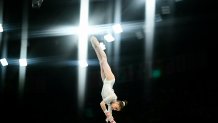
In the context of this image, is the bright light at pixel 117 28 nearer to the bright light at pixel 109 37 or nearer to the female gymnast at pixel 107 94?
the bright light at pixel 109 37

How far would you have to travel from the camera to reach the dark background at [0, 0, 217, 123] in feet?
23.7

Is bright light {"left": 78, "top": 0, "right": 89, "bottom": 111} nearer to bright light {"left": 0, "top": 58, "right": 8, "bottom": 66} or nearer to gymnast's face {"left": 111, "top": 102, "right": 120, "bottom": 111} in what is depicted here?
bright light {"left": 0, "top": 58, "right": 8, "bottom": 66}

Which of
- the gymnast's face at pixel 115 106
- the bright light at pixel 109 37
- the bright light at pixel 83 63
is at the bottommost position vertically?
the gymnast's face at pixel 115 106

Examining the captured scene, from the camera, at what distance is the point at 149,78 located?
780 cm

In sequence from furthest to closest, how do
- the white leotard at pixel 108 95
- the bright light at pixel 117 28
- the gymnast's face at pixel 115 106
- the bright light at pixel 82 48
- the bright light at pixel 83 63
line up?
the bright light at pixel 83 63 → the bright light at pixel 117 28 → the bright light at pixel 82 48 → the white leotard at pixel 108 95 → the gymnast's face at pixel 115 106

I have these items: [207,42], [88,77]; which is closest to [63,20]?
[88,77]

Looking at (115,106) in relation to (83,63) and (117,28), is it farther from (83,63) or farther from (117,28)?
(83,63)


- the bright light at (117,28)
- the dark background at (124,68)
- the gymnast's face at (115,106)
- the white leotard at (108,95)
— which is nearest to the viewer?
the gymnast's face at (115,106)

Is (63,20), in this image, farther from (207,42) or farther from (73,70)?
(207,42)

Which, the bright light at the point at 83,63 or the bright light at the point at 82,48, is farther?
the bright light at the point at 83,63

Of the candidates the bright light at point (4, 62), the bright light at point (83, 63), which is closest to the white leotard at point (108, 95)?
the bright light at point (83, 63)

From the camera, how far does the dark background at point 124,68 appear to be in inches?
284

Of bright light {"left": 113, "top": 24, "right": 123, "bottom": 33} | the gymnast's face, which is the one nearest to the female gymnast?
the gymnast's face

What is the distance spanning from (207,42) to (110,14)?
2.12 meters
